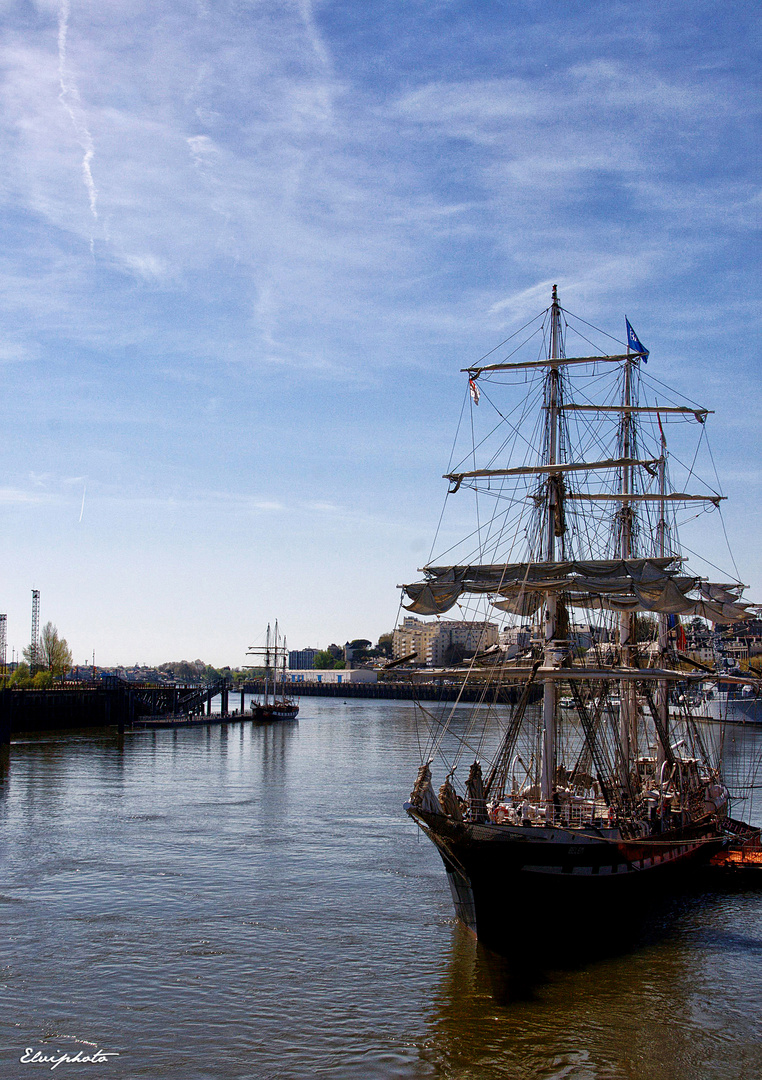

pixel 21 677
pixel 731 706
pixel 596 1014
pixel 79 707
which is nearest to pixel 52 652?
pixel 21 677

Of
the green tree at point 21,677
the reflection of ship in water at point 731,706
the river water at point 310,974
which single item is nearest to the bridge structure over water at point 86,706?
the green tree at point 21,677

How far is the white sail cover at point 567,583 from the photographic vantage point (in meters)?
32.8

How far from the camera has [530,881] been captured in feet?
83.4

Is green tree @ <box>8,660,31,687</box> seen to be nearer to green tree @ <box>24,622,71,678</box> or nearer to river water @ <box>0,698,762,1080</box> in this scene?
green tree @ <box>24,622,71,678</box>

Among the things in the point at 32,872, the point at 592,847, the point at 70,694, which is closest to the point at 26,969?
the point at 32,872

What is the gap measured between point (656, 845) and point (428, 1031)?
1207 centimetres

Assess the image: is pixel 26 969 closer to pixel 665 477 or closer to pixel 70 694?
pixel 665 477

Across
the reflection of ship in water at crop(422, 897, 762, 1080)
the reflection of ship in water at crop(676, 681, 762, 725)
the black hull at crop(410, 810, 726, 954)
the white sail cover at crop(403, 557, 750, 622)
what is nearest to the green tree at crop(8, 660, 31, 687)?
the reflection of ship in water at crop(676, 681, 762, 725)

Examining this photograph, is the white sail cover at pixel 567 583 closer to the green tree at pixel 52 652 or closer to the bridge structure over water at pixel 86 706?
the bridge structure over water at pixel 86 706

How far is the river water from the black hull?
1.11m

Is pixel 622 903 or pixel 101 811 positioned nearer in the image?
pixel 622 903

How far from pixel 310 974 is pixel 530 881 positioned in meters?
6.50

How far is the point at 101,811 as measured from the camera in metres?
45.0

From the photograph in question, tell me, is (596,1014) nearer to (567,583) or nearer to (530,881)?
(530,881)
